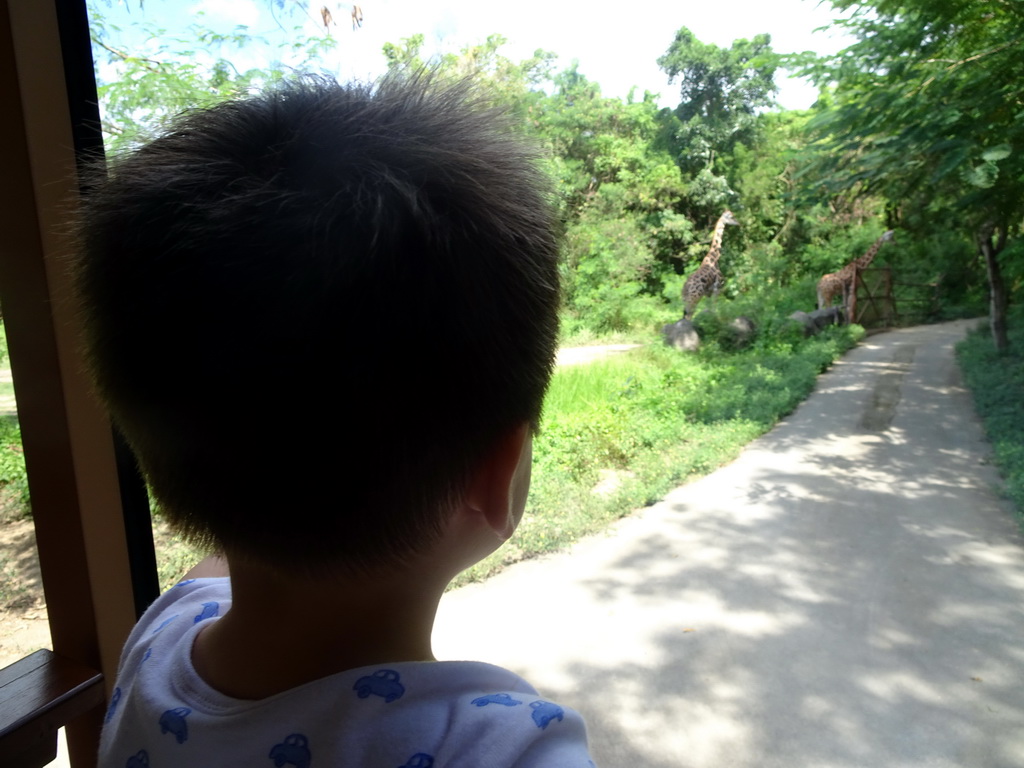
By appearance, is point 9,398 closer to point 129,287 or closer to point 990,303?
point 129,287

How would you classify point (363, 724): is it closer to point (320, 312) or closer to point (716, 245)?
point (320, 312)

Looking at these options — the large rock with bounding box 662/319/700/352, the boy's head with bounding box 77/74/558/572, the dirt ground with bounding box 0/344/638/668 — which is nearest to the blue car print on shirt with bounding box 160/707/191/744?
the boy's head with bounding box 77/74/558/572

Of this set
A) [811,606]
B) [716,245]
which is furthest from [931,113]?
[811,606]

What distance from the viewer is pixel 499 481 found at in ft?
1.53

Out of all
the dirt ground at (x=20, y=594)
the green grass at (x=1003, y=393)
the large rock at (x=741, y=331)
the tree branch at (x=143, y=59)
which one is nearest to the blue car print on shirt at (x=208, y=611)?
the dirt ground at (x=20, y=594)

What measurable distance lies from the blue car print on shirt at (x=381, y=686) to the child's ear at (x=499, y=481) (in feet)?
0.37

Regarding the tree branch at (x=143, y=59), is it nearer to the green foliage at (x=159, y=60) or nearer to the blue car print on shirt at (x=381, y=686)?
the green foliage at (x=159, y=60)

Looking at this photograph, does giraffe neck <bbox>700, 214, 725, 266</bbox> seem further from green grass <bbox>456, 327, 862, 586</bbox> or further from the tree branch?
the tree branch

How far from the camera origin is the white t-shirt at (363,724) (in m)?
0.40

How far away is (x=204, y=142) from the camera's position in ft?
1.47

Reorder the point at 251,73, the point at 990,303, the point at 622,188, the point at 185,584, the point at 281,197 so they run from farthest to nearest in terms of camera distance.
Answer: the point at 622,188, the point at 990,303, the point at 251,73, the point at 185,584, the point at 281,197

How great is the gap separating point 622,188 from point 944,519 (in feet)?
2.39

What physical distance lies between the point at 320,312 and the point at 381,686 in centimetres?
23

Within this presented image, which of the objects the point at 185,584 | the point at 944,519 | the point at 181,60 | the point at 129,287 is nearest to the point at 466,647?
the point at 185,584
